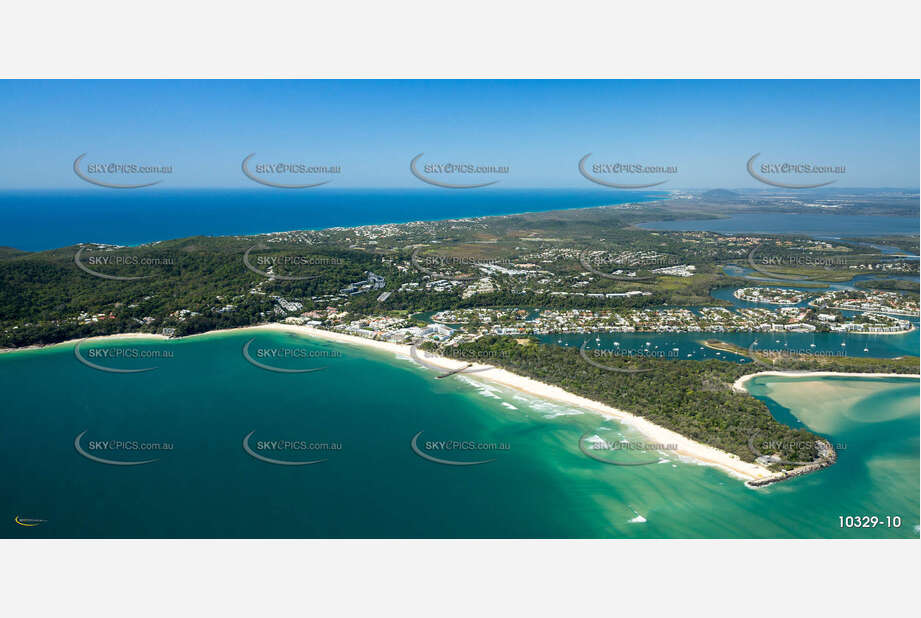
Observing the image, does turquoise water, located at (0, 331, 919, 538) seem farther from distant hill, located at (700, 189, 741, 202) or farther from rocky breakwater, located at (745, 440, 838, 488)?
distant hill, located at (700, 189, 741, 202)

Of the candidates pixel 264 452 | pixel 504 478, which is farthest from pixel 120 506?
pixel 504 478

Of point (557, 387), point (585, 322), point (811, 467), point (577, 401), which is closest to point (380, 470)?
point (577, 401)

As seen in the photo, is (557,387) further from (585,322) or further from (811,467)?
(585,322)

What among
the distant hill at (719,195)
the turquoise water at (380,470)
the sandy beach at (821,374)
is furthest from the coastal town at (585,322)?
the distant hill at (719,195)

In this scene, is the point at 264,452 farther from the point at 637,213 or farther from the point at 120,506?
the point at 637,213

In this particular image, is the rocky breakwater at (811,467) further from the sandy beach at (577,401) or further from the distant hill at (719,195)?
the distant hill at (719,195)

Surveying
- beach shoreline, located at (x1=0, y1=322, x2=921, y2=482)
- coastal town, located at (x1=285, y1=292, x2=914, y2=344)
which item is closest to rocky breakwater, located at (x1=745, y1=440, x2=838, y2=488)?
beach shoreline, located at (x1=0, y1=322, x2=921, y2=482)
